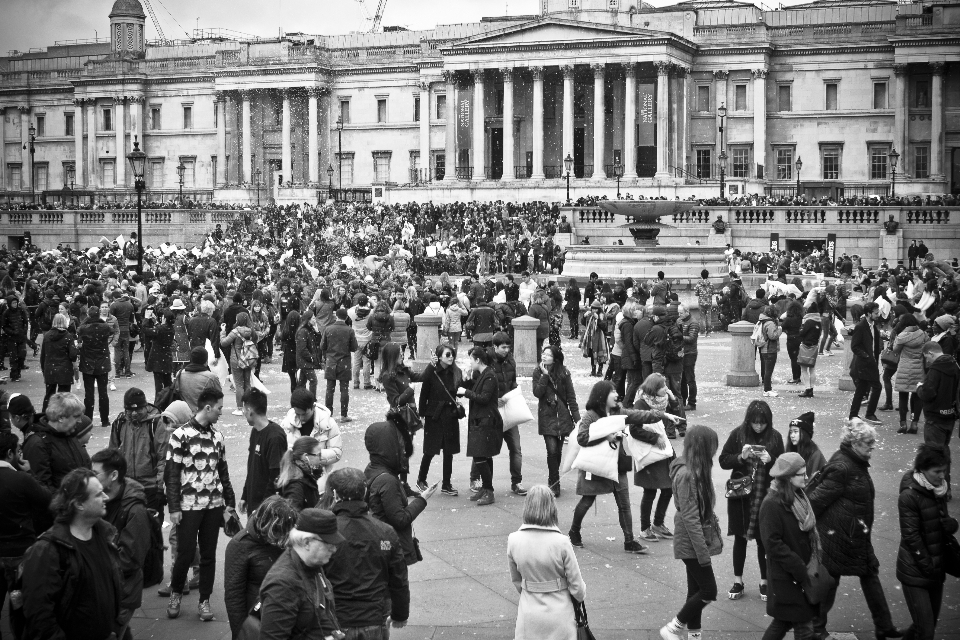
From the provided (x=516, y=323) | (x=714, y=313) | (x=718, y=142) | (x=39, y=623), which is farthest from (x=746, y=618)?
(x=718, y=142)

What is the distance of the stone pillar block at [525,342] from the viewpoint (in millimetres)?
25234

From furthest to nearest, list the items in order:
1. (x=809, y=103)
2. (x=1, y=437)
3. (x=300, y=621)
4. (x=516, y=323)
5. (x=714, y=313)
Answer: (x=809, y=103) → (x=714, y=313) → (x=516, y=323) → (x=1, y=437) → (x=300, y=621)

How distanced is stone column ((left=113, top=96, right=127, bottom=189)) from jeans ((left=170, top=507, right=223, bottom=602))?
266 feet

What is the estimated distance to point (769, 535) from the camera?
8945 millimetres

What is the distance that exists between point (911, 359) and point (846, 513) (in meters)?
9.38

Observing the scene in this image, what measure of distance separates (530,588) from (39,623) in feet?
10.2

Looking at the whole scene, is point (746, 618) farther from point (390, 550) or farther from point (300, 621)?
point (300, 621)

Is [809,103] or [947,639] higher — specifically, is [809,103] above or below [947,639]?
above

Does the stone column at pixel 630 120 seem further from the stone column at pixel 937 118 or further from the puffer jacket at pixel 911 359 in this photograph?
the puffer jacket at pixel 911 359

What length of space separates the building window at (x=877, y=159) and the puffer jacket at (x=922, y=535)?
63073mm

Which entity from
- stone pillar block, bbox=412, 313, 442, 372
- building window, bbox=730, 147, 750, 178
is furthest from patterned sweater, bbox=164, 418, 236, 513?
building window, bbox=730, 147, 750, 178

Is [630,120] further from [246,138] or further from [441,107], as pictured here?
[246,138]

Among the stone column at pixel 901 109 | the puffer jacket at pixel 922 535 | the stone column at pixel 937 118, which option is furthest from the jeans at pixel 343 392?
the stone column at pixel 901 109

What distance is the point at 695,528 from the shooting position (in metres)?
9.75
